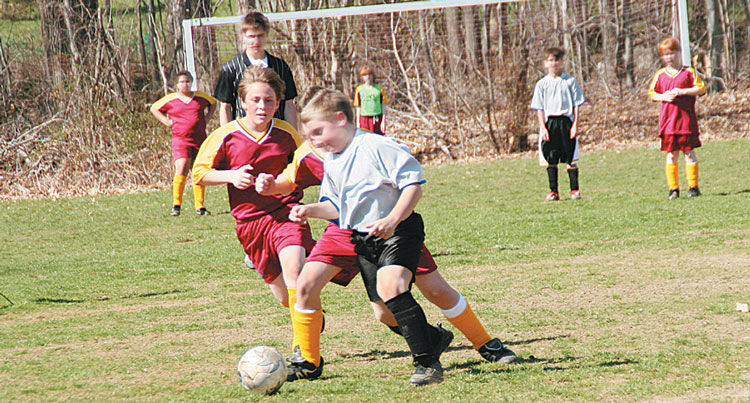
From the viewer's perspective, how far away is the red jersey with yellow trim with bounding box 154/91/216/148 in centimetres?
1174

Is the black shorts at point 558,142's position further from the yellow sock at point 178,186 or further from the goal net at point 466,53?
the goal net at point 466,53

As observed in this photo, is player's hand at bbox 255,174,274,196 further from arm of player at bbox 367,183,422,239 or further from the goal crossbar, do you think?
the goal crossbar

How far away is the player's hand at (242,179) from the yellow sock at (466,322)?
3.81 ft

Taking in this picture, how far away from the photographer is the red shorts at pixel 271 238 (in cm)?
468

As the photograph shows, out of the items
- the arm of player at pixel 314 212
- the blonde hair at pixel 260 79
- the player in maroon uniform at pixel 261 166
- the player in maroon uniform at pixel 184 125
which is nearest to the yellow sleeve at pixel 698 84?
the player in maroon uniform at pixel 184 125

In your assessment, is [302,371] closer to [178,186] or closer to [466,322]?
[466,322]

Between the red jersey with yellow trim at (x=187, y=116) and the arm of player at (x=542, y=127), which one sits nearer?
the arm of player at (x=542, y=127)

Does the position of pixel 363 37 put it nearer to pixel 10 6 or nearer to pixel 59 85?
pixel 59 85

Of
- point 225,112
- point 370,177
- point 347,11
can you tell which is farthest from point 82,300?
point 347,11

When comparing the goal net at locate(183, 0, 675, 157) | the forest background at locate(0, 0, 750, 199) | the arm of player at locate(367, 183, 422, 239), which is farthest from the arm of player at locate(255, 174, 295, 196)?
the goal net at locate(183, 0, 675, 157)

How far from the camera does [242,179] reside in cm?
431

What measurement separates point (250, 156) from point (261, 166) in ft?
0.27

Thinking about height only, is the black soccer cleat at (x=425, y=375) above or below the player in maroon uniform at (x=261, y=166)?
below

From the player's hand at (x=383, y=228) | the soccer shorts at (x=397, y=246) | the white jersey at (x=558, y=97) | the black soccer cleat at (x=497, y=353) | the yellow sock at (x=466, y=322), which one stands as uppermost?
the white jersey at (x=558, y=97)
